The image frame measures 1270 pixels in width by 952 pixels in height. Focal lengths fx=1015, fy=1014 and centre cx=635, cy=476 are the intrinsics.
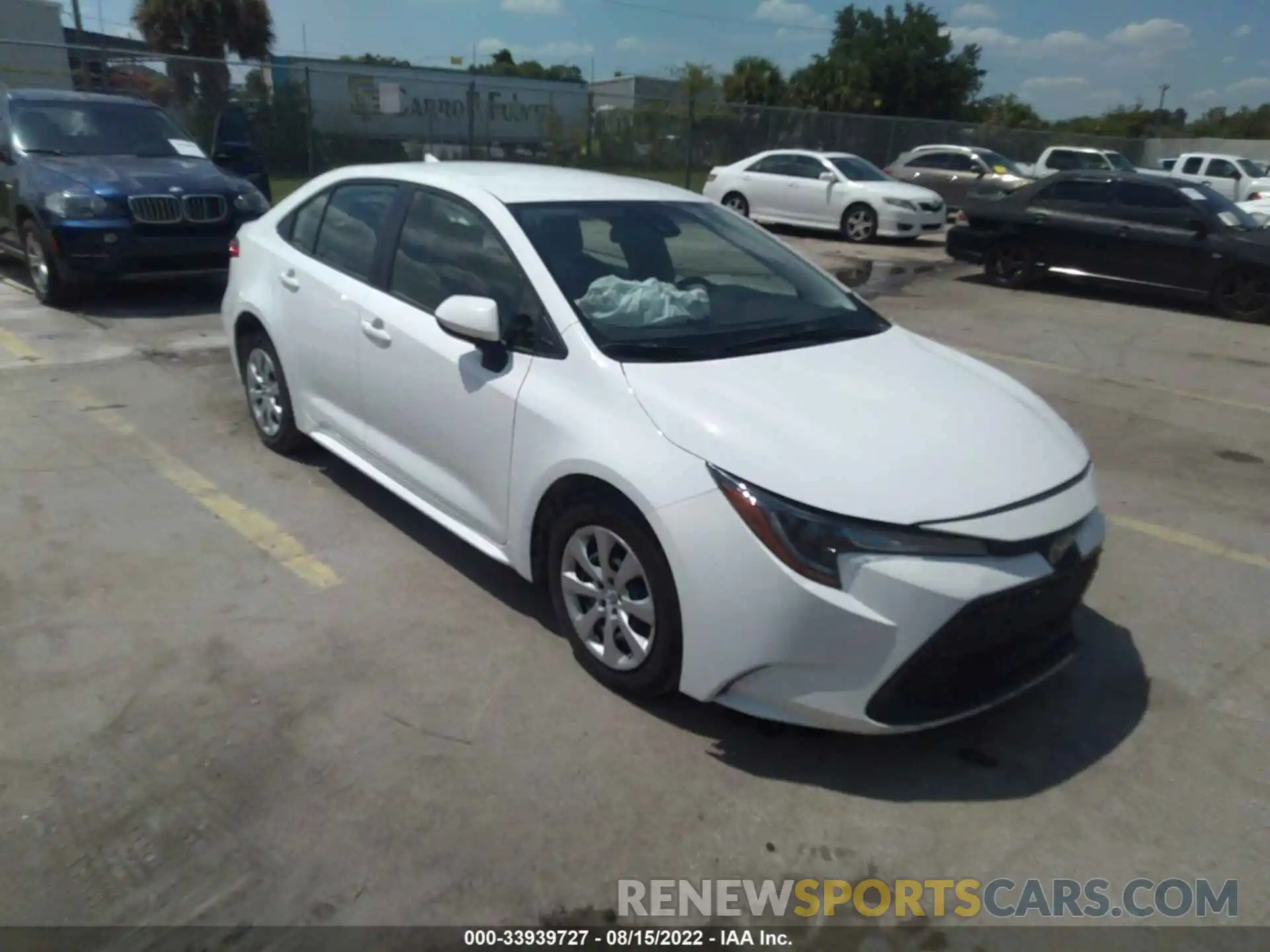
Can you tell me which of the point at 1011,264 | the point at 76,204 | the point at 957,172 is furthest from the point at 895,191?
the point at 76,204

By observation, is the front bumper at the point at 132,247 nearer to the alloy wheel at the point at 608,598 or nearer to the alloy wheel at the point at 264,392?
the alloy wheel at the point at 264,392

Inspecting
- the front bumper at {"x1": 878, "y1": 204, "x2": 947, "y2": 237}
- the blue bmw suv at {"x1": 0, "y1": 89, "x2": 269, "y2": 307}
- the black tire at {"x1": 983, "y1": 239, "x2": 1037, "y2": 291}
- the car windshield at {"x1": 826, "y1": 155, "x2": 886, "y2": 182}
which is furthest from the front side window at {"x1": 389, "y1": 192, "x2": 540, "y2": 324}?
the car windshield at {"x1": 826, "y1": 155, "x2": 886, "y2": 182}

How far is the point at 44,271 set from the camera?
28.9ft

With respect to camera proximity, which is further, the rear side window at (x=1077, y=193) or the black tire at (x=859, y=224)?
the black tire at (x=859, y=224)

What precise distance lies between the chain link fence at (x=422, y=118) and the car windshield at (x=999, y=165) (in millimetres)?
5981

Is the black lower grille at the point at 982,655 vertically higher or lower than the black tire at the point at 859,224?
higher

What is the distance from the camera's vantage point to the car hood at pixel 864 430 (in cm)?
295

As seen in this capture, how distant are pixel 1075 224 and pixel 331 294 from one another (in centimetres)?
1117

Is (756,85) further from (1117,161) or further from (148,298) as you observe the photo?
(148,298)

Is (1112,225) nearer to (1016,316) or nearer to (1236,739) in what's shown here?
(1016,316)

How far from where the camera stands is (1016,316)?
38.2 ft

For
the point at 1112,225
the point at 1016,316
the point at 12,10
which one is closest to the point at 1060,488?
the point at 1016,316

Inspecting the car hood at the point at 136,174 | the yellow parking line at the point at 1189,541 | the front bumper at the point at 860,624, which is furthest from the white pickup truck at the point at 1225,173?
the front bumper at the point at 860,624

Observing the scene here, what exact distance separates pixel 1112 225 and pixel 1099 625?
1007 cm
